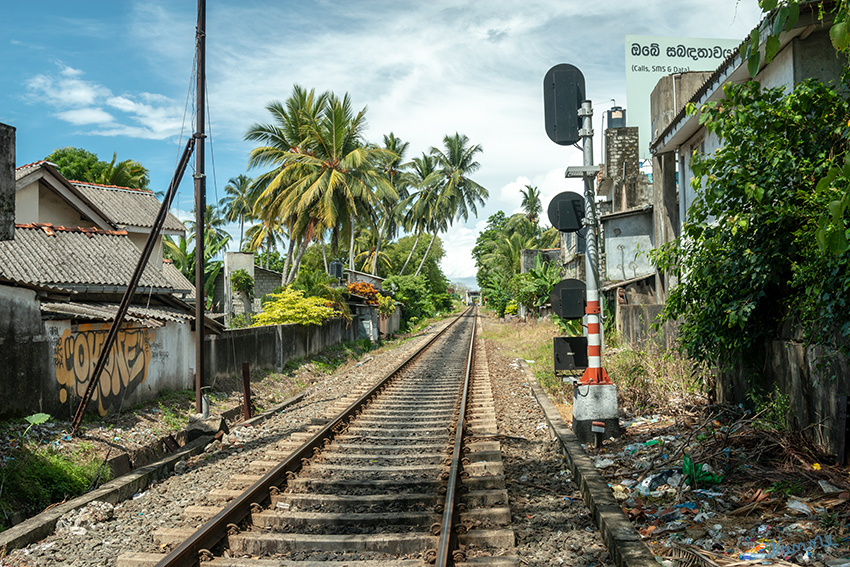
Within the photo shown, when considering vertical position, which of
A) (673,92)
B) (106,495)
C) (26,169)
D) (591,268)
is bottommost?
(106,495)

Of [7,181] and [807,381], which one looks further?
[7,181]

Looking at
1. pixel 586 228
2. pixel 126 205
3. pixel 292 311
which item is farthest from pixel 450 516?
pixel 126 205

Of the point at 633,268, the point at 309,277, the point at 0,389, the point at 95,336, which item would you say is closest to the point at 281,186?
the point at 309,277

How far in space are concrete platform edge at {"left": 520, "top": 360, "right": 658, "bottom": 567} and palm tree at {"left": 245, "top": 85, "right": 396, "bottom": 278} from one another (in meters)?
21.7

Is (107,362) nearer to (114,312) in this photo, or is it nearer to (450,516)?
(114,312)

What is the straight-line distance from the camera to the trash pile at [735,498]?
4.16 metres

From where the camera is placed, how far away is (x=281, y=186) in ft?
98.9

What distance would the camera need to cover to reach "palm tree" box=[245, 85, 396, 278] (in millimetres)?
28488

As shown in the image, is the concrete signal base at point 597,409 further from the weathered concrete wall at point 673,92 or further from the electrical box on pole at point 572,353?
the weathered concrete wall at point 673,92

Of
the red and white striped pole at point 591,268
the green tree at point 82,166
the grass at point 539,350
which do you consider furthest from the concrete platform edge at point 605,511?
the green tree at point 82,166

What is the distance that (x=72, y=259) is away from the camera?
11773 mm

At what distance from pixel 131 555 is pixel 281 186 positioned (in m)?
26.9

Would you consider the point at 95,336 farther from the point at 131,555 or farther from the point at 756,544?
the point at 756,544

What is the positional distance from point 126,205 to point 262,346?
1118 cm
